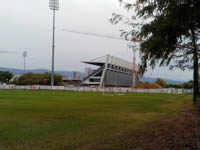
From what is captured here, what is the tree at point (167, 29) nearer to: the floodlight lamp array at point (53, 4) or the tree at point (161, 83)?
the floodlight lamp array at point (53, 4)

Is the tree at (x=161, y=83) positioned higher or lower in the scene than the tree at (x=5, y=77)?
lower

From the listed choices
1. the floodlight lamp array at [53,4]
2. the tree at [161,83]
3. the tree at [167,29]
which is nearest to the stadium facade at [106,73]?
the tree at [161,83]

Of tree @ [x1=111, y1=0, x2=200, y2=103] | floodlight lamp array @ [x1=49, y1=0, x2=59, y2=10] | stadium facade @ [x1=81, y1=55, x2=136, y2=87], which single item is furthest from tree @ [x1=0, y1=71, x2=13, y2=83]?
tree @ [x1=111, y1=0, x2=200, y2=103]

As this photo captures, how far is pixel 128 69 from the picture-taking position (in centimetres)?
11012

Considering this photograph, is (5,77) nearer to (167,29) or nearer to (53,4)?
(53,4)

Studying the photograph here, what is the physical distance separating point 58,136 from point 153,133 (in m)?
3.10

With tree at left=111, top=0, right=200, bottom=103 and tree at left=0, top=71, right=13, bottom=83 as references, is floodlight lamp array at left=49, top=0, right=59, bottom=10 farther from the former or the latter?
tree at left=0, top=71, right=13, bottom=83

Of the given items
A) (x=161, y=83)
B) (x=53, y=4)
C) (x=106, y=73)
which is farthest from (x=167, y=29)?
(x=161, y=83)

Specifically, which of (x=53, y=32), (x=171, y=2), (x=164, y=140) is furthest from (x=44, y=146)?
(x=53, y=32)

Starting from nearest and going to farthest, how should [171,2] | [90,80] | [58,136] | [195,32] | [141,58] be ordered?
[171,2]
[195,32]
[141,58]
[58,136]
[90,80]

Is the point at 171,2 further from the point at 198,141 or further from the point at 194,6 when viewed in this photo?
the point at 198,141

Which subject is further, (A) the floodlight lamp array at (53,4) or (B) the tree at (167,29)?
(A) the floodlight lamp array at (53,4)

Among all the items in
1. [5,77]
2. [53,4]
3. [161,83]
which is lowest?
[161,83]

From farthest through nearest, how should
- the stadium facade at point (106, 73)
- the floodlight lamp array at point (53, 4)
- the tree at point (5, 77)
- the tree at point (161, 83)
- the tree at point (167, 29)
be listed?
the tree at point (161, 83) → the tree at point (5, 77) → the stadium facade at point (106, 73) → the floodlight lamp array at point (53, 4) → the tree at point (167, 29)
